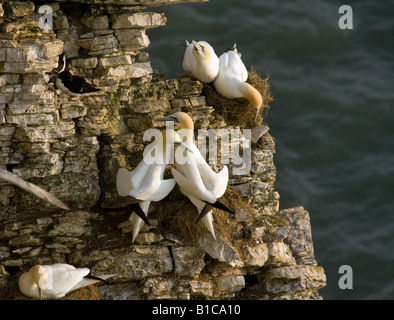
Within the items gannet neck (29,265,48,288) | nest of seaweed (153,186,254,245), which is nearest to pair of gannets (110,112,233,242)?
nest of seaweed (153,186,254,245)

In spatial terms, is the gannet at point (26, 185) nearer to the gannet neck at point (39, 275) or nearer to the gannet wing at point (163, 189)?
the gannet neck at point (39, 275)

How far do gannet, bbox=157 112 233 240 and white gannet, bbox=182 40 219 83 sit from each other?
0.86m

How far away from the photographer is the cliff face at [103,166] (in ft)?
42.5

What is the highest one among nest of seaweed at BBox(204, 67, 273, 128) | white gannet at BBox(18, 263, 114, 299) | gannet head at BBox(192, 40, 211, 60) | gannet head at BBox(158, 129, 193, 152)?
gannet head at BBox(192, 40, 211, 60)

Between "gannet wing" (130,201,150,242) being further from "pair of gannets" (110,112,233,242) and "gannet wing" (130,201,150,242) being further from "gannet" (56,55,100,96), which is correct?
"gannet" (56,55,100,96)

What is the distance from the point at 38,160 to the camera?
13.2 m

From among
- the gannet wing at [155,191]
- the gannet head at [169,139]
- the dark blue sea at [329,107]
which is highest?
the dark blue sea at [329,107]

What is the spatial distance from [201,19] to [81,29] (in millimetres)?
8611

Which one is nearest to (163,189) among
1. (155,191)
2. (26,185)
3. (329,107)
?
(155,191)

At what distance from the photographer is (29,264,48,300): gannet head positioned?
12453 mm

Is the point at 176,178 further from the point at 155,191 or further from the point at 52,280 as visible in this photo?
the point at 52,280

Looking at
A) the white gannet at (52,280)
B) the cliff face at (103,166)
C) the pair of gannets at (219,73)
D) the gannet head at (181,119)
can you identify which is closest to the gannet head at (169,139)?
the gannet head at (181,119)

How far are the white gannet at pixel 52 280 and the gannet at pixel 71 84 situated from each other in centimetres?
198

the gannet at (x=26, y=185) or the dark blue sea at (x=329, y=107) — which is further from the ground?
the dark blue sea at (x=329, y=107)
